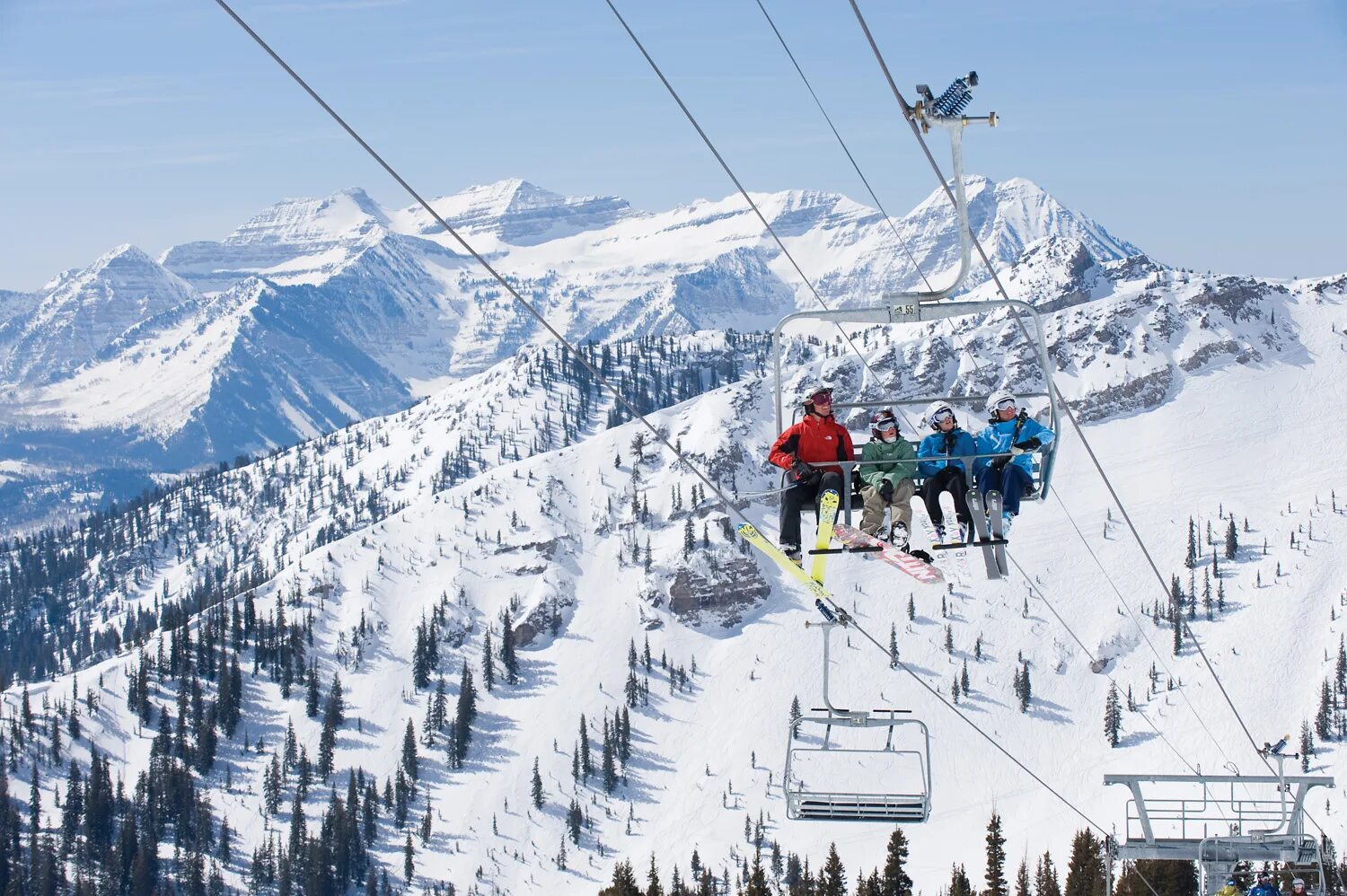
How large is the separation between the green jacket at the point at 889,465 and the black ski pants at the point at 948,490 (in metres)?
0.46

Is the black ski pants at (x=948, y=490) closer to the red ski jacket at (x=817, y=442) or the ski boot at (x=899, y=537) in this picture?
the ski boot at (x=899, y=537)

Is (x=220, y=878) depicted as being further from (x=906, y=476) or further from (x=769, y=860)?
(x=906, y=476)

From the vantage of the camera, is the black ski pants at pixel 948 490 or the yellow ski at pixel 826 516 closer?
the yellow ski at pixel 826 516

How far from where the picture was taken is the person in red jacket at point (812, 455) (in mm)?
25031

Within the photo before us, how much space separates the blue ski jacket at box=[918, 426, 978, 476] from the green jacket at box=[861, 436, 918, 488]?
0.21 m

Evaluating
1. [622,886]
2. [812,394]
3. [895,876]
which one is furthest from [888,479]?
[895,876]

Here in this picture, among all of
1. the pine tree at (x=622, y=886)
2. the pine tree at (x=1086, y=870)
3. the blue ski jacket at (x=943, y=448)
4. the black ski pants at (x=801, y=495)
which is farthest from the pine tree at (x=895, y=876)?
the black ski pants at (x=801, y=495)

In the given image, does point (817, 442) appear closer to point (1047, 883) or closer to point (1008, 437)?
point (1008, 437)

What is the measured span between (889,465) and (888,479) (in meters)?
0.50

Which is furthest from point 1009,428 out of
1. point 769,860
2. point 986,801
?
point 986,801

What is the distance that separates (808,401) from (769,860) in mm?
170525

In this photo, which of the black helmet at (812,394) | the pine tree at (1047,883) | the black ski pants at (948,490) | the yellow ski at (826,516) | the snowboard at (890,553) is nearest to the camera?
the snowboard at (890,553)

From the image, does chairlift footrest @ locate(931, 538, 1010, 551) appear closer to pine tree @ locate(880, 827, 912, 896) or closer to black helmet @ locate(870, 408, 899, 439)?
black helmet @ locate(870, 408, 899, 439)

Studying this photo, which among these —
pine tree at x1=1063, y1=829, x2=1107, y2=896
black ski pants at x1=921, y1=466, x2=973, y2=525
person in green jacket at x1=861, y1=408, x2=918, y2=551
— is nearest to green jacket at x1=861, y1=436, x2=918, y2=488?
person in green jacket at x1=861, y1=408, x2=918, y2=551
